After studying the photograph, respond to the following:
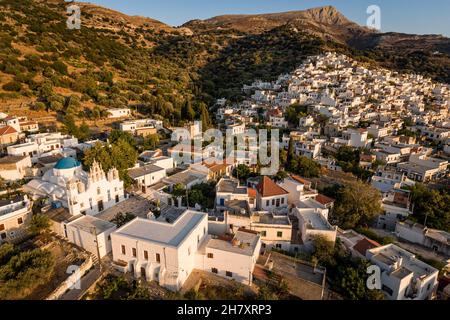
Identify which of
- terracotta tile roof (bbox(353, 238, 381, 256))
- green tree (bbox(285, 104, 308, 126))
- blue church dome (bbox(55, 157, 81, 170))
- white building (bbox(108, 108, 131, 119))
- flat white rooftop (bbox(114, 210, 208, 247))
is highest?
white building (bbox(108, 108, 131, 119))

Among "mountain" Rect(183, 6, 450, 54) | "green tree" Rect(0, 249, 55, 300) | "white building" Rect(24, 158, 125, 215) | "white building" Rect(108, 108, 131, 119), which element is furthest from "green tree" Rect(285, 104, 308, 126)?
"mountain" Rect(183, 6, 450, 54)

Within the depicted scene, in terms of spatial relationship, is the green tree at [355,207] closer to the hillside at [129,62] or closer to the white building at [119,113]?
the hillside at [129,62]

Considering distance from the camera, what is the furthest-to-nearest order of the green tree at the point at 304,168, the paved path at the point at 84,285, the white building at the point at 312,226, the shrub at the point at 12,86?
the shrub at the point at 12,86 → the green tree at the point at 304,168 → the white building at the point at 312,226 → the paved path at the point at 84,285

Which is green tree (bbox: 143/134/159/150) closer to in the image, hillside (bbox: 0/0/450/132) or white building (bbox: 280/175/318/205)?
hillside (bbox: 0/0/450/132)

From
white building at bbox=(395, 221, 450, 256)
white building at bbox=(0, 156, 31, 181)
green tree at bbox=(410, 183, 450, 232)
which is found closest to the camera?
white building at bbox=(395, 221, 450, 256)

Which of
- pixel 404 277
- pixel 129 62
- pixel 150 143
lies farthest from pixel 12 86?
pixel 404 277

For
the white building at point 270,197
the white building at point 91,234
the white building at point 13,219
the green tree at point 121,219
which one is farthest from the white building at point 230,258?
the white building at point 13,219
